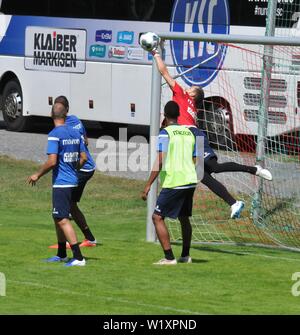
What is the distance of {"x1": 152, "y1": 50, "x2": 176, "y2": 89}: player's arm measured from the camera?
51.4 ft

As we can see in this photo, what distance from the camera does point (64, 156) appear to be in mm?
14094

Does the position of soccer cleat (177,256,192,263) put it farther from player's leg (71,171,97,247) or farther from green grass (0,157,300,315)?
player's leg (71,171,97,247)

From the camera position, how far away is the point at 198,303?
12.1 meters

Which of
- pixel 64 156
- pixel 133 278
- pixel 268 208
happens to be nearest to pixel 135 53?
pixel 268 208

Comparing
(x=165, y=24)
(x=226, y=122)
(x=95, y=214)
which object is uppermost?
(x=165, y=24)

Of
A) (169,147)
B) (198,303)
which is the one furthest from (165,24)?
(198,303)

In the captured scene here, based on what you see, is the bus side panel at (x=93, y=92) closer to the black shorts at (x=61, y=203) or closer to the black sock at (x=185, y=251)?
the black sock at (x=185, y=251)

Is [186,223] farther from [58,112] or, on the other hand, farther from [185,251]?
[58,112]

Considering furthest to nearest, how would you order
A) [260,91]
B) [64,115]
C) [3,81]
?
[3,81]
[260,91]
[64,115]

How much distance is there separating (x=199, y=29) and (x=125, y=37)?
2.55 metres

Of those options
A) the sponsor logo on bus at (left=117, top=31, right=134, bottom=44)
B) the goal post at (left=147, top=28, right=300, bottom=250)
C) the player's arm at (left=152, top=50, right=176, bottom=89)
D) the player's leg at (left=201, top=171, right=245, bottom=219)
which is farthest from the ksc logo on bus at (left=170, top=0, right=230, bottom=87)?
the player's leg at (left=201, top=171, right=245, bottom=219)

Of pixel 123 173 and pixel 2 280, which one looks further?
pixel 123 173
